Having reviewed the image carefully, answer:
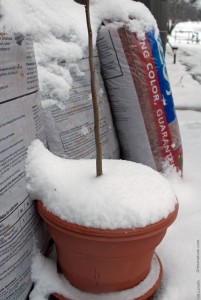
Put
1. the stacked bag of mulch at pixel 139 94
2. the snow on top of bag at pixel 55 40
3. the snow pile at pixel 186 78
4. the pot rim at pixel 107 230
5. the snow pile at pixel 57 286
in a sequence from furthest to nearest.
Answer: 1. the snow pile at pixel 186 78
2. the stacked bag of mulch at pixel 139 94
3. the snow on top of bag at pixel 55 40
4. the snow pile at pixel 57 286
5. the pot rim at pixel 107 230

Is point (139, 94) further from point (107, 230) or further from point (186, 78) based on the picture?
point (186, 78)

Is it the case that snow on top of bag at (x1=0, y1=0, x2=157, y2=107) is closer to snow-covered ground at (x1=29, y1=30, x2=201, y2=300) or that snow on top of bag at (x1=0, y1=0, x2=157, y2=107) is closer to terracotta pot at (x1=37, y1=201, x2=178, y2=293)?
terracotta pot at (x1=37, y1=201, x2=178, y2=293)

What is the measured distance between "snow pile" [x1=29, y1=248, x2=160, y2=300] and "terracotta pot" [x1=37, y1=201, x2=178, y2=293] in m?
0.02

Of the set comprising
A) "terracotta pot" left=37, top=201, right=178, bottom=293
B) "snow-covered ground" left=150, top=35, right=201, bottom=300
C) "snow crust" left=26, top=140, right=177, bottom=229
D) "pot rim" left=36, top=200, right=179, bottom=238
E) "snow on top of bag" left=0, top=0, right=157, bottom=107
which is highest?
"snow on top of bag" left=0, top=0, right=157, bottom=107

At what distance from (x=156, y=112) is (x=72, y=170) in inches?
26.5

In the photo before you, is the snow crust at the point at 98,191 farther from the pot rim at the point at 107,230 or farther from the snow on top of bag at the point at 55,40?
the snow on top of bag at the point at 55,40

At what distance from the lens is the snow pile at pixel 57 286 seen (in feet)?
3.01

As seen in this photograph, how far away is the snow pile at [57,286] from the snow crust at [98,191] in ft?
0.70

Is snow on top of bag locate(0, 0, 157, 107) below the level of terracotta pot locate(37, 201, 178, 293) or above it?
above

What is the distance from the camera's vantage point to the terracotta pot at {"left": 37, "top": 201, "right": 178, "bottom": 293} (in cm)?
79

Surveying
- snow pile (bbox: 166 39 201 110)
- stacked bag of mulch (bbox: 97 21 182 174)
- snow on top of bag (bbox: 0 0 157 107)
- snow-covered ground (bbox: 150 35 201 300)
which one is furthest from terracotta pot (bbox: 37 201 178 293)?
snow pile (bbox: 166 39 201 110)

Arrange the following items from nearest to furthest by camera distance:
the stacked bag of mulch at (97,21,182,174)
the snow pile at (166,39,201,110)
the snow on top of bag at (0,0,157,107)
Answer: the snow on top of bag at (0,0,157,107) → the stacked bag of mulch at (97,21,182,174) → the snow pile at (166,39,201,110)

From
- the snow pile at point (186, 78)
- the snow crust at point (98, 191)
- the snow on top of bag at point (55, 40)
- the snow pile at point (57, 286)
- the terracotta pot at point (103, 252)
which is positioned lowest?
the snow pile at point (186, 78)

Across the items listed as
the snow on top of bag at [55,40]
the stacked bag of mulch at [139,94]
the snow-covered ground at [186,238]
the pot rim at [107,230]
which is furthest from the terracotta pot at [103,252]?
the stacked bag of mulch at [139,94]
